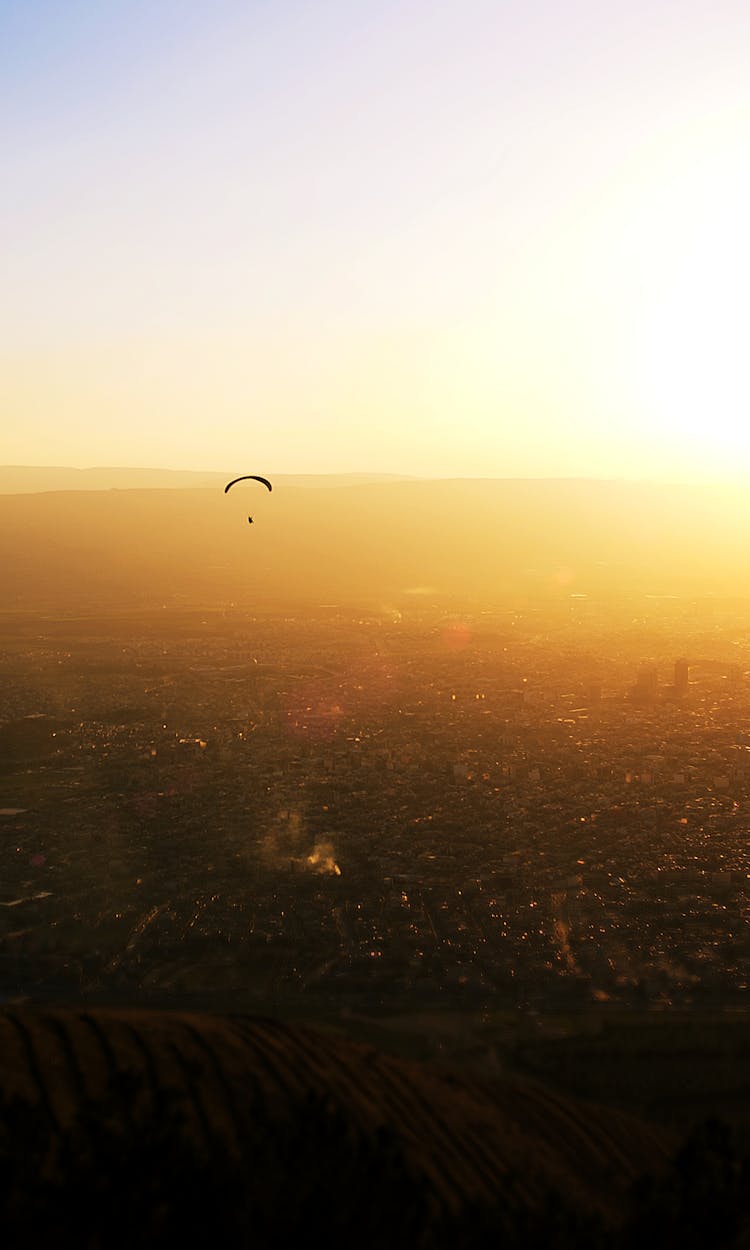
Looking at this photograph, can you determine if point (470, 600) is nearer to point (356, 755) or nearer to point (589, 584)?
point (589, 584)

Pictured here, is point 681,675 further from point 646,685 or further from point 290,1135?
point 290,1135

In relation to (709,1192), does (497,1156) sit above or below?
below

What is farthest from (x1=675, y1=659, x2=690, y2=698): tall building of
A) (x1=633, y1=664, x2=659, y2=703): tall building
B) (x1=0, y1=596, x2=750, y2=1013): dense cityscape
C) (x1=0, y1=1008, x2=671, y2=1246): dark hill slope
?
(x1=0, y1=1008, x2=671, y2=1246): dark hill slope

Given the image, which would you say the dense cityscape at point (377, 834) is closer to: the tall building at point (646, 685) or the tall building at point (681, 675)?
the tall building at point (646, 685)

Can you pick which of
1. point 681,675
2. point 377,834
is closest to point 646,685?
point 681,675

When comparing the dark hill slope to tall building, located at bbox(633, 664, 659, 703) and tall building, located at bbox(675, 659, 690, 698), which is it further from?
tall building, located at bbox(675, 659, 690, 698)

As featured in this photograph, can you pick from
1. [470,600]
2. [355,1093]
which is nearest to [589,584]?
[470,600]

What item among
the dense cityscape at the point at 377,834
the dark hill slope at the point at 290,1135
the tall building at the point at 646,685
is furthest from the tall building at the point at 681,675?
the dark hill slope at the point at 290,1135
